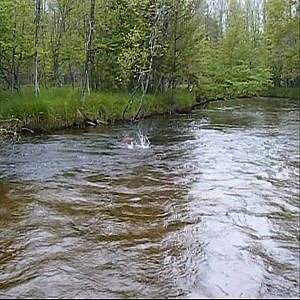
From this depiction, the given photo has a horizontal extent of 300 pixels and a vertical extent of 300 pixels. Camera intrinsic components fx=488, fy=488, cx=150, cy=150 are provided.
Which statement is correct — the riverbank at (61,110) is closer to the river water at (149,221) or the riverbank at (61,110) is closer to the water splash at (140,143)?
the river water at (149,221)

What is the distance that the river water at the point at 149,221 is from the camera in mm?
5629

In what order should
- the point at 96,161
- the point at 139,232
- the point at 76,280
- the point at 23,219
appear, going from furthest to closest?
the point at 96,161 < the point at 23,219 < the point at 139,232 < the point at 76,280

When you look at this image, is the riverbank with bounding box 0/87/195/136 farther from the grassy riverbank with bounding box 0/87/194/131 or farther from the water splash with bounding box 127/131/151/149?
the water splash with bounding box 127/131/151/149

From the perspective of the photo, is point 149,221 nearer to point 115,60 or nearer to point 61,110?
point 61,110

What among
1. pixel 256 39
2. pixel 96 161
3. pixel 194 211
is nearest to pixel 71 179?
pixel 96 161

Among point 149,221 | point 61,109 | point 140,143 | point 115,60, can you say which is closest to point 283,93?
point 115,60

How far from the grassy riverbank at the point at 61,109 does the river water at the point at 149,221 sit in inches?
90.0

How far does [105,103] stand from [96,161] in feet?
26.7

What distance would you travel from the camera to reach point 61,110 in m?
Result: 18.2

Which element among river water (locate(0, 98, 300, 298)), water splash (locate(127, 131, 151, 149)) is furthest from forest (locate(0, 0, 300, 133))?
river water (locate(0, 98, 300, 298))

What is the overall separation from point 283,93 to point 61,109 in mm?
24678

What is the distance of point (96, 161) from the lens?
12664 millimetres

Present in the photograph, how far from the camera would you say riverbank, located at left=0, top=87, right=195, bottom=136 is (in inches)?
648

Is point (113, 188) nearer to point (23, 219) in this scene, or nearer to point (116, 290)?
point (23, 219)
